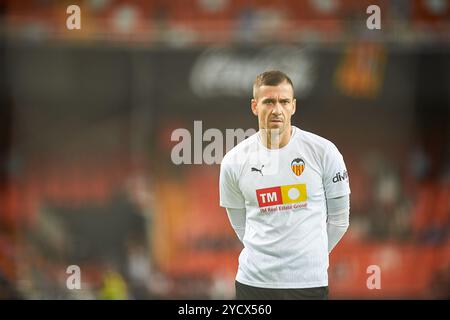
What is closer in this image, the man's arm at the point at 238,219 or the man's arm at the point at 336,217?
the man's arm at the point at 336,217

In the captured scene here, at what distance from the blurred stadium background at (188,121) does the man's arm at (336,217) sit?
3832 mm

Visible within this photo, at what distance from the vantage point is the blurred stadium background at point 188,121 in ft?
22.1

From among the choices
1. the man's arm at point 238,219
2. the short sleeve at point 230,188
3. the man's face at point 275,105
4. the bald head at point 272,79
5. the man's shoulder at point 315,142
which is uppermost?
the bald head at point 272,79

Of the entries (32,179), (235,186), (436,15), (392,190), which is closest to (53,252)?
(32,179)

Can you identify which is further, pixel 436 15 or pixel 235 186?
pixel 436 15

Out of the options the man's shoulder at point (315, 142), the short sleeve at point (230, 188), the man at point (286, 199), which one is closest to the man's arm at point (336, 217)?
the man at point (286, 199)

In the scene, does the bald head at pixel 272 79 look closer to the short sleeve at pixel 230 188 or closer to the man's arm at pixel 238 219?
the short sleeve at pixel 230 188

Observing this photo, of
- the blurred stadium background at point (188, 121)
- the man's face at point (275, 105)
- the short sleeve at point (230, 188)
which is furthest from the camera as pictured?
the blurred stadium background at point (188, 121)

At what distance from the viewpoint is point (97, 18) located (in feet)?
23.5

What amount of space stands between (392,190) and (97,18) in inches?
121

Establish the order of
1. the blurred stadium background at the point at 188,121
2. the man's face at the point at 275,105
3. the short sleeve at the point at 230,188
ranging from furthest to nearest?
the blurred stadium background at the point at 188,121
the short sleeve at the point at 230,188
the man's face at the point at 275,105

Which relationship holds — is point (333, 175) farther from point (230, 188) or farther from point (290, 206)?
point (230, 188)

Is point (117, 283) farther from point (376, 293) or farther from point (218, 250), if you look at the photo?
point (376, 293)

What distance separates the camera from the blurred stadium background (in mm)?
6742
